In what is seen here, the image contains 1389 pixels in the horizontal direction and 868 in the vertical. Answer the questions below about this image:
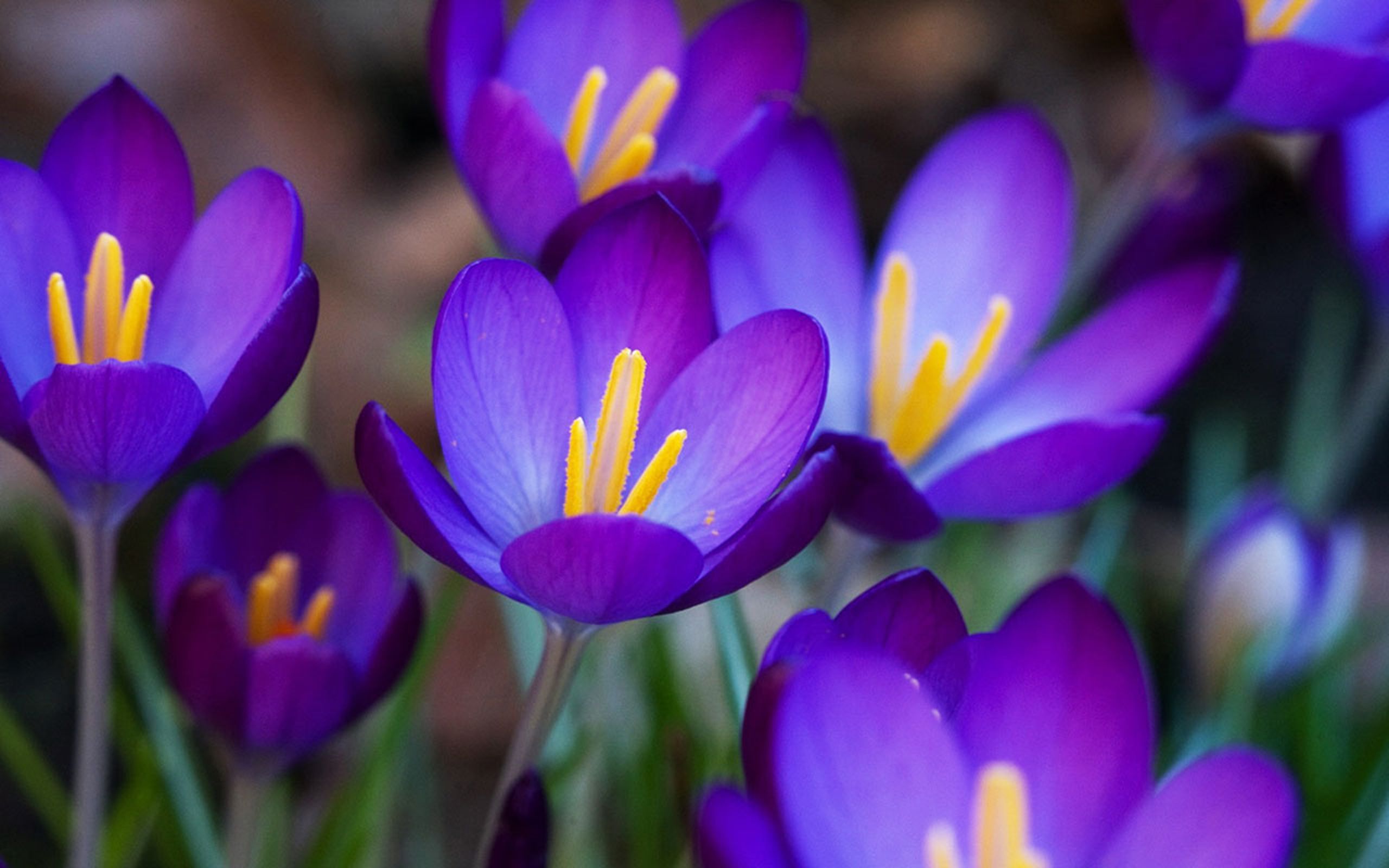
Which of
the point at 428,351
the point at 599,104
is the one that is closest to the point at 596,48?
the point at 599,104

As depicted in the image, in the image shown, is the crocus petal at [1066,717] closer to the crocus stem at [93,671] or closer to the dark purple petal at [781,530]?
the dark purple petal at [781,530]

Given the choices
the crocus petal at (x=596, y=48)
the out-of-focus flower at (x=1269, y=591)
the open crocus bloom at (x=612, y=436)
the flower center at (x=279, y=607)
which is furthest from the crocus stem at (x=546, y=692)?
the out-of-focus flower at (x=1269, y=591)

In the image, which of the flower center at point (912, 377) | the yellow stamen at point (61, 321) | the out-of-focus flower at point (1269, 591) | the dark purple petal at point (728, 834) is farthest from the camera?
the out-of-focus flower at point (1269, 591)

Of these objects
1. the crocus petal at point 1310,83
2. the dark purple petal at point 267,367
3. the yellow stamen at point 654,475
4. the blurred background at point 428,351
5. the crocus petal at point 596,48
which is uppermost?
the crocus petal at point 596,48

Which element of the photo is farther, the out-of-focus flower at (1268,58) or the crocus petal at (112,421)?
the out-of-focus flower at (1268,58)

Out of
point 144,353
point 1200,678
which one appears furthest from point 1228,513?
point 144,353

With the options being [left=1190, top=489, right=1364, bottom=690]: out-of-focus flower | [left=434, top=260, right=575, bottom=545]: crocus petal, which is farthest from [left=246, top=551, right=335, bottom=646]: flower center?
[left=1190, top=489, right=1364, bottom=690]: out-of-focus flower

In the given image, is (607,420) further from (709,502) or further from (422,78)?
(422,78)

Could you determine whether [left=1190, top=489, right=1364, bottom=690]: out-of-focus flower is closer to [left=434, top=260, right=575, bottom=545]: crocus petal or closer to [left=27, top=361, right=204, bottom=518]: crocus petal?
[left=434, top=260, right=575, bottom=545]: crocus petal
